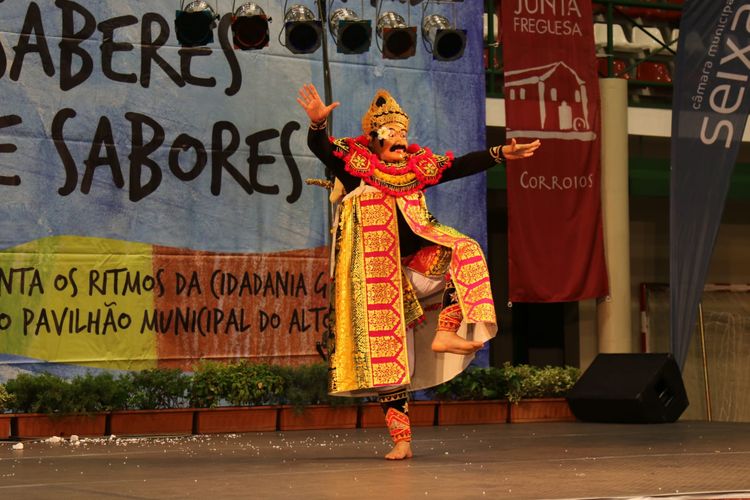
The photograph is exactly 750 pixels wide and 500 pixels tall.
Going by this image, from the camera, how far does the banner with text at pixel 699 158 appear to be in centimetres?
1013

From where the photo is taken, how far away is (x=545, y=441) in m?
7.52

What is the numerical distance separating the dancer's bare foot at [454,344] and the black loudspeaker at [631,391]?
3.49m

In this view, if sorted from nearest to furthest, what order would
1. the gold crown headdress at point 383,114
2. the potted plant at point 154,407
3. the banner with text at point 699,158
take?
the gold crown headdress at point 383,114
the potted plant at point 154,407
the banner with text at point 699,158

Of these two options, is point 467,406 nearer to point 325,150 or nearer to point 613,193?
point 613,193

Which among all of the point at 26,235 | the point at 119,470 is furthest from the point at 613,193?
the point at 119,470

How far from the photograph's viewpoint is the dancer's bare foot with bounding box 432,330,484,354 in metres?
5.95

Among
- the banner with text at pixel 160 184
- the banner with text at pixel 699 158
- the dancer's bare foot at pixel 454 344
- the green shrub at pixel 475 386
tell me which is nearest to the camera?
the dancer's bare foot at pixel 454 344

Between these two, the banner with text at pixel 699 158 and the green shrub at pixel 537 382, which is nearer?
the green shrub at pixel 537 382

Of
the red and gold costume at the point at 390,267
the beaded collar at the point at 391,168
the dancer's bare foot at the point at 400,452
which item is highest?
the beaded collar at the point at 391,168

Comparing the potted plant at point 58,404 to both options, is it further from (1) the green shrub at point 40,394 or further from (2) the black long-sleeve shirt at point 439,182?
(2) the black long-sleeve shirt at point 439,182

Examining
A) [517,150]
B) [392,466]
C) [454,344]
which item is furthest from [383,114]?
[392,466]

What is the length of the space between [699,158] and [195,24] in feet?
12.9

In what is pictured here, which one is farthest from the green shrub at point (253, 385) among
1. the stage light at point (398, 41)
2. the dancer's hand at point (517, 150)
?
the dancer's hand at point (517, 150)

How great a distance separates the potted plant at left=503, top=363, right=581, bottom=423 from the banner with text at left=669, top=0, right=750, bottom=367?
2.98 ft
